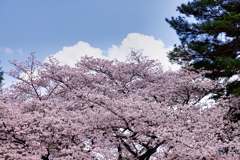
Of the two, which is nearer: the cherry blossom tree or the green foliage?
the cherry blossom tree

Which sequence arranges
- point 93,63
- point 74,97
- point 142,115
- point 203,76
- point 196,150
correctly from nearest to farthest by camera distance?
point 196,150 < point 142,115 < point 203,76 < point 74,97 < point 93,63

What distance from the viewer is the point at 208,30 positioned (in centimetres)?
1131

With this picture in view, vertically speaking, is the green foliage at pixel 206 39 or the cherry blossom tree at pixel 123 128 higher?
the green foliage at pixel 206 39

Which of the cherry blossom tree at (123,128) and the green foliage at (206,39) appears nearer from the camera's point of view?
the cherry blossom tree at (123,128)

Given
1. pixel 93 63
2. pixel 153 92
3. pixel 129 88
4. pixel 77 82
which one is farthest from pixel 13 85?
pixel 153 92

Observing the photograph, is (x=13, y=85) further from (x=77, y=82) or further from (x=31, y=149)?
(x=31, y=149)

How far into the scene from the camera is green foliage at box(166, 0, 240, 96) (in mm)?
11820

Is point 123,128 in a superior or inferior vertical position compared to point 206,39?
inferior

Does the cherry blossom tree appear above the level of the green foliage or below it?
below

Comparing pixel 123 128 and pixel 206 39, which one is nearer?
pixel 123 128

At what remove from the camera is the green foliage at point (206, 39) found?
11.8m

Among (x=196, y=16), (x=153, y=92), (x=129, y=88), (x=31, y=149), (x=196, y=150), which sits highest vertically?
(x=196, y=16)

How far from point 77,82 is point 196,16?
352 inches

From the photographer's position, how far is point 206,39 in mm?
13125
